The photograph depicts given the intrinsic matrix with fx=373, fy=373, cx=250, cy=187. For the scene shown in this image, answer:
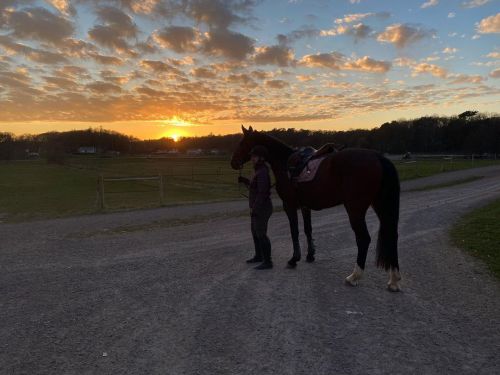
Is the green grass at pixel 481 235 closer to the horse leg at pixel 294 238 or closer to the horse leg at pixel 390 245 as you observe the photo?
the horse leg at pixel 390 245

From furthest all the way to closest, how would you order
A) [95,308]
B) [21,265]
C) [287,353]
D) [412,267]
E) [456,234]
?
[456,234]
[21,265]
[412,267]
[95,308]
[287,353]

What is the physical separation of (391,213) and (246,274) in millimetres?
2368

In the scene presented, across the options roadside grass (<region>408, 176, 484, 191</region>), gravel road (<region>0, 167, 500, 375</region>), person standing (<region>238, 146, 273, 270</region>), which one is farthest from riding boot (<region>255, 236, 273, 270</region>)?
roadside grass (<region>408, 176, 484, 191</region>)

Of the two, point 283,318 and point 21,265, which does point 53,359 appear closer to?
point 283,318

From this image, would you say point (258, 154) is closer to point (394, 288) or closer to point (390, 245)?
point (390, 245)

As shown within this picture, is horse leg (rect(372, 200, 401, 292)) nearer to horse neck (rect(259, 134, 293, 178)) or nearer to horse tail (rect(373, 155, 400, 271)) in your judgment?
horse tail (rect(373, 155, 400, 271))

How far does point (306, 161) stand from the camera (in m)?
6.24

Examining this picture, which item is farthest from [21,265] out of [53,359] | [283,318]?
[283,318]

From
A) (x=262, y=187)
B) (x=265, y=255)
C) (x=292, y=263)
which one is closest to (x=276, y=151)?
(x=262, y=187)

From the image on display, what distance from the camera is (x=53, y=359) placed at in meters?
3.38

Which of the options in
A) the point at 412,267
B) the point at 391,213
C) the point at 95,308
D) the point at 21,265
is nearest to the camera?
the point at 95,308

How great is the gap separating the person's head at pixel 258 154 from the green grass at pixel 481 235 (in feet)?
13.4

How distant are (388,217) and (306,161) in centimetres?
164

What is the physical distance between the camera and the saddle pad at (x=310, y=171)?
5.98m
